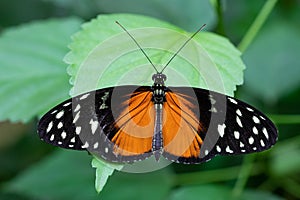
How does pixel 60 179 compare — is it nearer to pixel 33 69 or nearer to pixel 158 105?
pixel 33 69

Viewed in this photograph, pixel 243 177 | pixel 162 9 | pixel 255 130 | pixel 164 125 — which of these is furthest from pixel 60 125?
pixel 162 9

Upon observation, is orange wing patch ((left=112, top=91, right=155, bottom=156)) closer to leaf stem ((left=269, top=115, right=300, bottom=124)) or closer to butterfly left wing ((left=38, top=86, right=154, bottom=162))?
butterfly left wing ((left=38, top=86, right=154, bottom=162))

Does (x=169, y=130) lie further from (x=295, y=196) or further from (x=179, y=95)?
(x=295, y=196)

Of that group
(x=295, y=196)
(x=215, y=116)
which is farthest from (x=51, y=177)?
(x=215, y=116)

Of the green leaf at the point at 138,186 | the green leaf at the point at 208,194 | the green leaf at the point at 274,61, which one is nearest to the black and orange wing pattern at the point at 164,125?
the green leaf at the point at 208,194

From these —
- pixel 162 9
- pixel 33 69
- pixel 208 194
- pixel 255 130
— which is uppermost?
pixel 162 9
